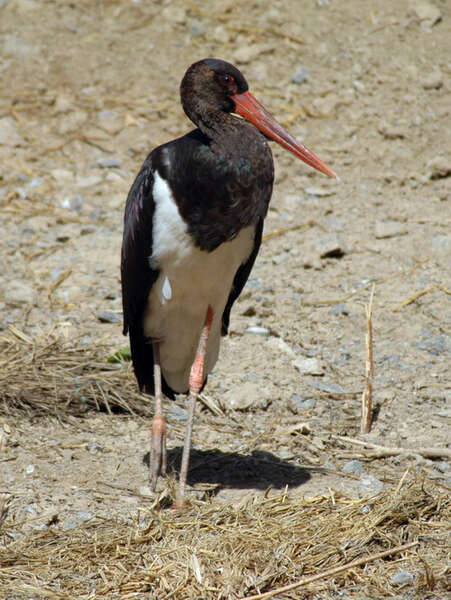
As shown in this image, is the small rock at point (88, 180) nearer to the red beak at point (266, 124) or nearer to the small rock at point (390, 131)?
the small rock at point (390, 131)

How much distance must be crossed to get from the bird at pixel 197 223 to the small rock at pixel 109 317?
131 cm

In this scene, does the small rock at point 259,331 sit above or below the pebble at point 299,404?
below

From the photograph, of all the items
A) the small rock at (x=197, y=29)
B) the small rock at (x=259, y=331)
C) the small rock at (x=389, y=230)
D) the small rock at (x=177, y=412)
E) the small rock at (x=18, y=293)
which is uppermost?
the small rock at (x=197, y=29)

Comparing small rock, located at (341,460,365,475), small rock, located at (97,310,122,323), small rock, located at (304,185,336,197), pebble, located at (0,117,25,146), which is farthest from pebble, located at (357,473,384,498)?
pebble, located at (0,117,25,146)

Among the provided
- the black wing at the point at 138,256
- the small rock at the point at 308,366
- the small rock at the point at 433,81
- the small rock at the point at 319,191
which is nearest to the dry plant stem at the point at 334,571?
the black wing at the point at 138,256

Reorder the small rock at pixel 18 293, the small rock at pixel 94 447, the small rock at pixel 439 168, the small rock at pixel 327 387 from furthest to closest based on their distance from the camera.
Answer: the small rock at pixel 439 168, the small rock at pixel 18 293, the small rock at pixel 327 387, the small rock at pixel 94 447

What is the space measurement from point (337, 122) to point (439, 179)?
1207mm

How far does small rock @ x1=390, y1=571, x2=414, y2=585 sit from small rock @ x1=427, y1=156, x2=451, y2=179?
14.6 ft

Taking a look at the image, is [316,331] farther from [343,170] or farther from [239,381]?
[343,170]

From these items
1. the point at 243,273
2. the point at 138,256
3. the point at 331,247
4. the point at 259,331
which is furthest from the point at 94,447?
the point at 331,247

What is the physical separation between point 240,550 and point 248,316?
2.63 metres

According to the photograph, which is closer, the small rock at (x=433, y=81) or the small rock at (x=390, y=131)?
the small rock at (x=390, y=131)

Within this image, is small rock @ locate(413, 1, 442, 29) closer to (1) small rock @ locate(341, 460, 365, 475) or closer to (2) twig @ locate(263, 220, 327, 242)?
(2) twig @ locate(263, 220, 327, 242)

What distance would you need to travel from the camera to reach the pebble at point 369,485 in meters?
4.20
